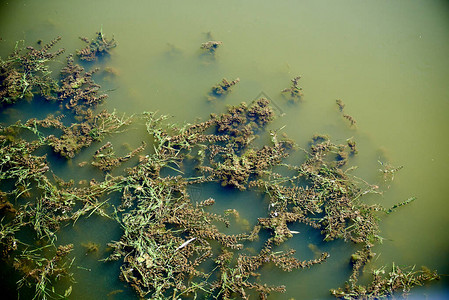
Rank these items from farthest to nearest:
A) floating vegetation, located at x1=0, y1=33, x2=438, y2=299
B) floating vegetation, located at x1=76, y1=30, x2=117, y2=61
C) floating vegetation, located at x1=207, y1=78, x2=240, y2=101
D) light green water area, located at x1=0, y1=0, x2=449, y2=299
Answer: floating vegetation, located at x1=76, y1=30, x2=117, y2=61
floating vegetation, located at x1=207, y1=78, x2=240, y2=101
light green water area, located at x1=0, y1=0, x2=449, y2=299
floating vegetation, located at x1=0, y1=33, x2=438, y2=299

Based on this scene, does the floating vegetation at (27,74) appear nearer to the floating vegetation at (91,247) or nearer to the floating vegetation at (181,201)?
the floating vegetation at (181,201)

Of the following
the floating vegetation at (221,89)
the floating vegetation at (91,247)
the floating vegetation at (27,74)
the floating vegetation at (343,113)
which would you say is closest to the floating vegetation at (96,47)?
the floating vegetation at (27,74)

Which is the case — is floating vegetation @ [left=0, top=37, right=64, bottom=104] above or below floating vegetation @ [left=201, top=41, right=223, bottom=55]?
below

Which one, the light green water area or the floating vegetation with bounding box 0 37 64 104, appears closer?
the light green water area

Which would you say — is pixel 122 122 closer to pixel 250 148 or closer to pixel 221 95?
pixel 221 95

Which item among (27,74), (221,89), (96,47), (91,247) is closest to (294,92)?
(221,89)

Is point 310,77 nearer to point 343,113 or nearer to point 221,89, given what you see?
point 343,113

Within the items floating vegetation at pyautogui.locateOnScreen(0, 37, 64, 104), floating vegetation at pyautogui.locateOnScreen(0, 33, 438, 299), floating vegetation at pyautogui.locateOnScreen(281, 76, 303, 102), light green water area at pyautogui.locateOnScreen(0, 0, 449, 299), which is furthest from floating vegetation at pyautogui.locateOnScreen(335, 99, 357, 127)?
floating vegetation at pyautogui.locateOnScreen(0, 37, 64, 104)

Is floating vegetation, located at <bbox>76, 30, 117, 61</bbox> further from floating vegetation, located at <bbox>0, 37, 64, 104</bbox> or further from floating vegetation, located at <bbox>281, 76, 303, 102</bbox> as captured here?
floating vegetation, located at <bbox>281, 76, 303, 102</bbox>
